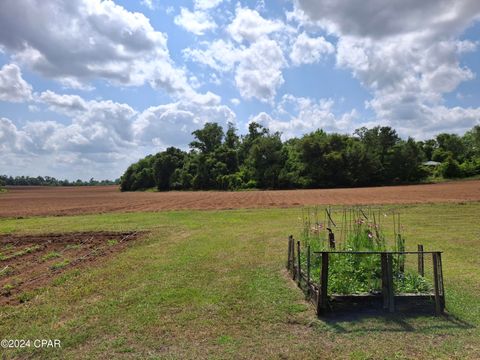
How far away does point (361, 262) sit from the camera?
24.5 feet

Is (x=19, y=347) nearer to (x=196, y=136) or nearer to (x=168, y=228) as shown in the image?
(x=168, y=228)

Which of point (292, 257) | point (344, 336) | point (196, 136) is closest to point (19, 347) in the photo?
point (344, 336)

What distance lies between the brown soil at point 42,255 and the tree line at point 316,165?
199 ft

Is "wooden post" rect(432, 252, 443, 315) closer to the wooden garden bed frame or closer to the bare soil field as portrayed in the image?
the wooden garden bed frame

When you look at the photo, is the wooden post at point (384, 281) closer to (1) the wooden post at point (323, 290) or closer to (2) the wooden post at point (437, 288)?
(2) the wooden post at point (437, 288)

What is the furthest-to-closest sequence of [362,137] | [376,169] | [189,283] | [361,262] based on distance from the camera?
[362,137] → [376,169] → [189,283] → [361,262]

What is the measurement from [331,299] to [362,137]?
87386 millimetres

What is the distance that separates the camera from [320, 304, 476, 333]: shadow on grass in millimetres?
5898

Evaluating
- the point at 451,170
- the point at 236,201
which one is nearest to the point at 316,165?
the point at 451,170

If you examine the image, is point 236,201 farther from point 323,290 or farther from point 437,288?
point 437,288

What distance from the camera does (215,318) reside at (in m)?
6.42

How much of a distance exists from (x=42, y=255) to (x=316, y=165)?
218ft

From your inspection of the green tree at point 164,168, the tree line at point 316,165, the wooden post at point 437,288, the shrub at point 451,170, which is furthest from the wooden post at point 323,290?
the green tree at point 164,168

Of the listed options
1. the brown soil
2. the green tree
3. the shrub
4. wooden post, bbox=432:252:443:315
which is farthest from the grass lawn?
the green tree
